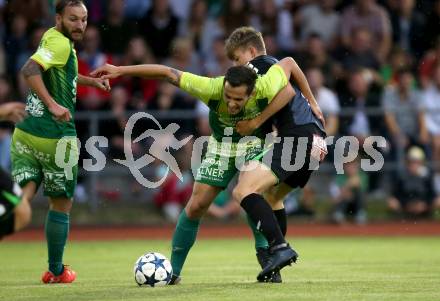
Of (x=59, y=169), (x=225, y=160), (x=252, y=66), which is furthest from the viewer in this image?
(x=59, y=169)

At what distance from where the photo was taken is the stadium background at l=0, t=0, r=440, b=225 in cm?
1719

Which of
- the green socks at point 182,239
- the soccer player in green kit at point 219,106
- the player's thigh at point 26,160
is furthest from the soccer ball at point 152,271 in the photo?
the player's thigh at point 26,160

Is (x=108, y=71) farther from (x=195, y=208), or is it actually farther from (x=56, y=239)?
(x=56, y=239)

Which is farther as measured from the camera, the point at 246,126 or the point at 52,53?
the point at 52,53

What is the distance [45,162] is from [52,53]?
974 mm

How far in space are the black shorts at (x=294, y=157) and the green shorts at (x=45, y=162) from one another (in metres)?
1.76

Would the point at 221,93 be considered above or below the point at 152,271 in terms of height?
above

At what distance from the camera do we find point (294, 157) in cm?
899

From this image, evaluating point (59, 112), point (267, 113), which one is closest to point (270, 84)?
point (267, 113)

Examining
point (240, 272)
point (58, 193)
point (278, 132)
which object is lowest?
point (240, 272)

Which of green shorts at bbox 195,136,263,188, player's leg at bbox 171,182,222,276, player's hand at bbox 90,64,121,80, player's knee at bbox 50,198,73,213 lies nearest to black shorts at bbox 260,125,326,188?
green shorts at bbox 195,136,263,188

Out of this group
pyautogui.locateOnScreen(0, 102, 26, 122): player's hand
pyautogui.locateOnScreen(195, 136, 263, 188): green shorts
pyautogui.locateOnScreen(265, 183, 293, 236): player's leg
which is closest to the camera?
pyautogui.locateOnScreen(0, 102, 26, 122): player's hand

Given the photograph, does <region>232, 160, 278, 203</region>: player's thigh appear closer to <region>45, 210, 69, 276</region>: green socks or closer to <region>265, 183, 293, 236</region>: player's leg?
<region>265, 183, 293, 236</region>: player's leg

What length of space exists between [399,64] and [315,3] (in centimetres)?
210
